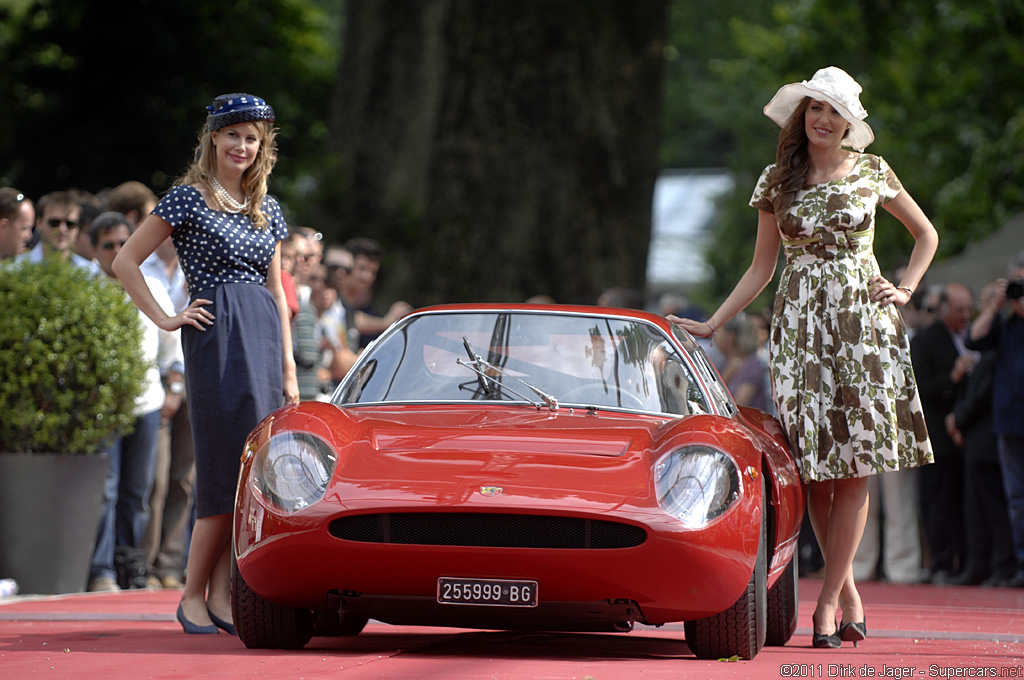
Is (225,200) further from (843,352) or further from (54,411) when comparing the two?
(54,411)

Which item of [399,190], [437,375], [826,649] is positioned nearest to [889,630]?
[826,649]

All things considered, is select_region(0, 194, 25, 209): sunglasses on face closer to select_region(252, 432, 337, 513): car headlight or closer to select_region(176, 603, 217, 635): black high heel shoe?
select_region(176, 603, 217, 635): black high heel shoe

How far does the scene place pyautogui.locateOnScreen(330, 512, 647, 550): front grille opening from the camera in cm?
495

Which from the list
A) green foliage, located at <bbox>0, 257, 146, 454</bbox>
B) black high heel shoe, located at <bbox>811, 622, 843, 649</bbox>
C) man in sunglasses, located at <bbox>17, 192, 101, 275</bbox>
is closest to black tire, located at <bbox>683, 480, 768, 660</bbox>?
black high heel shoe, located at <bbox>811, 622, 843, 649</bbox>

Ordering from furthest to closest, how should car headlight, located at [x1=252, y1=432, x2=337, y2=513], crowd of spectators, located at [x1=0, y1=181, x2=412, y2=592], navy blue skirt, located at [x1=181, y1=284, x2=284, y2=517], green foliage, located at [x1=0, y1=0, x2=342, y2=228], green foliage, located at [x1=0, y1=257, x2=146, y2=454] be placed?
1. green foliage, located at [x1=0, y1=0, x2=342, y2=228]
2. crowd of spectators, located at [x1=0, y1=181, x2=412, y2=592]
3. green foliage, located at [x1=0, y1=257, x2=146, y2=454]
4. navy blue skirt, located at [x1=181, y1=284, x2=284, y2=517]
5. car headlight, located at [x1=252, y1=432, x2=337, y2=513]

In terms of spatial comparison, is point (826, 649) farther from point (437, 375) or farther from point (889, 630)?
point (437, 375)

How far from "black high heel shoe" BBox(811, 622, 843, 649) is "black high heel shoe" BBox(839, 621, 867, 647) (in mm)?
30

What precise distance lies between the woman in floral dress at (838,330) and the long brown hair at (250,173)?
208 cm

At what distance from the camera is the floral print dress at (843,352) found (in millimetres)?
5965

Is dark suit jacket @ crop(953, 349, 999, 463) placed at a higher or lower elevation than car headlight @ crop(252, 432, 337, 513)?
lower

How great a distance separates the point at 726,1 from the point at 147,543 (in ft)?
134

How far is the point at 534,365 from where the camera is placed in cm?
595

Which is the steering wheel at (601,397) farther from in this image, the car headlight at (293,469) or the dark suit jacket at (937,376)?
the dark suit jacket at (937,376)

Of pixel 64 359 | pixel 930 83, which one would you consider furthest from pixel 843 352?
pixel 930 83
